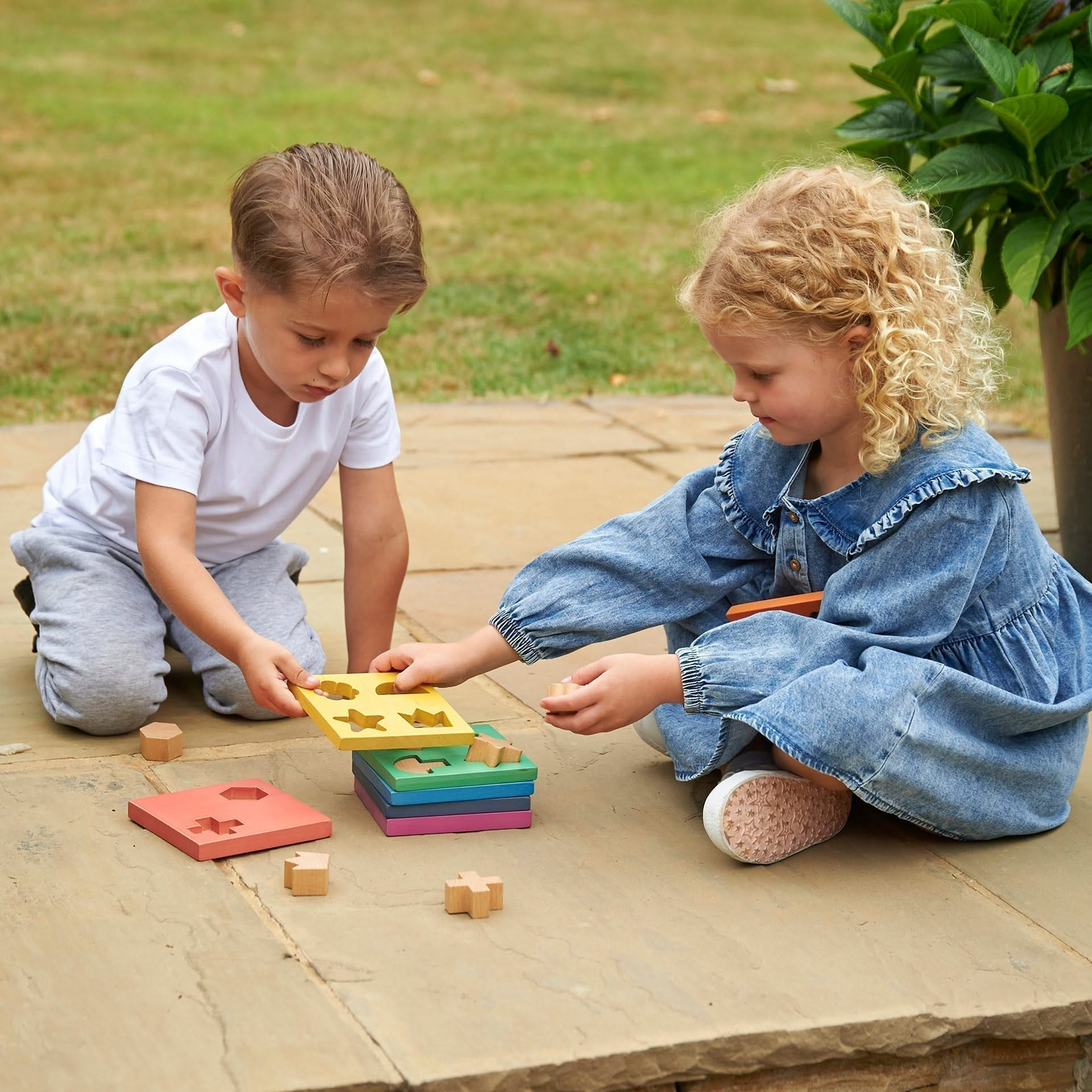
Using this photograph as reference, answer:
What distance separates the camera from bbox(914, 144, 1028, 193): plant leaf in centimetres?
331

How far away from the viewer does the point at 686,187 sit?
9.67 meters

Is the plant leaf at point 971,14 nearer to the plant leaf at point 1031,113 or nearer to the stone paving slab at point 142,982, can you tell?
the plant leaf at point 1031,113

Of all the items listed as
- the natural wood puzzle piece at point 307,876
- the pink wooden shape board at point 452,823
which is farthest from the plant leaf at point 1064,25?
the natural wood puzzle piece at point 307,876

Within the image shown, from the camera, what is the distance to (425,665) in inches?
102

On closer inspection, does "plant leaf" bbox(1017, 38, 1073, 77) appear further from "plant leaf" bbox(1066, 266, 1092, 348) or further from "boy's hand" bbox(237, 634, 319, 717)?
"boy's hand" bbox(237, 634, 319, 717)

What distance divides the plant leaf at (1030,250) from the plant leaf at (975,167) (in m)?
0.11

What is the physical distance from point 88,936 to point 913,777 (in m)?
1.20

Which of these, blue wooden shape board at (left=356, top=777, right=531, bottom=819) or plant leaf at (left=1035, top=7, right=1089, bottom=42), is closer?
blue wooden shape board at (left=356, top=777, right=531, bottom=819)

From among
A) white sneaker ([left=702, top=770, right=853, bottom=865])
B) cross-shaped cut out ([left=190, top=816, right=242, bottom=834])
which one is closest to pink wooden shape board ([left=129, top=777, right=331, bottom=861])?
cross-shaped cut out ([left=190, top=816, right=242, bottom=834])

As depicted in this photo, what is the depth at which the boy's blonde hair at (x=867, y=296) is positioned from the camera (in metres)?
2.38

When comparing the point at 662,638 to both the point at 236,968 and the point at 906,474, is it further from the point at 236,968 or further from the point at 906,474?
the point at 236,968

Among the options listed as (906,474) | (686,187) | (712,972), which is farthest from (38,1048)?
(686,187)

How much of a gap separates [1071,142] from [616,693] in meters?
1.73

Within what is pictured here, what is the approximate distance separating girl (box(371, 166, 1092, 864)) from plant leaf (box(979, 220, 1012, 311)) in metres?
1.13
